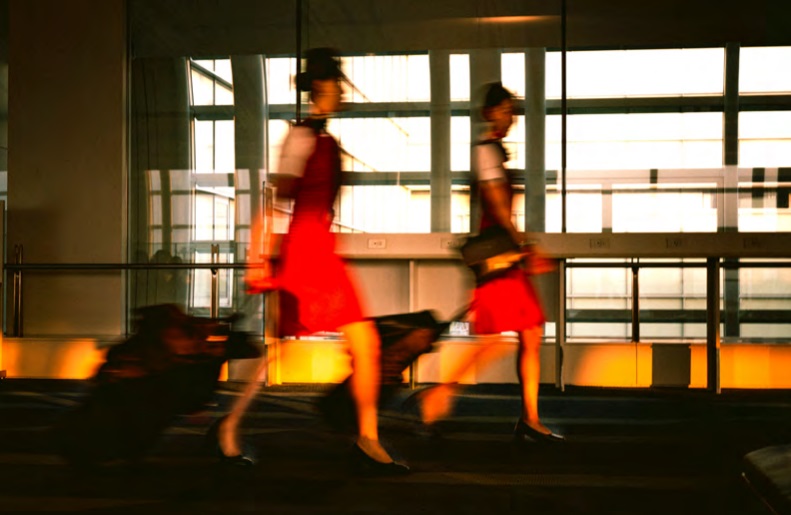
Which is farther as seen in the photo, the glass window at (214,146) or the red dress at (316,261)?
the glass window at (214,146)

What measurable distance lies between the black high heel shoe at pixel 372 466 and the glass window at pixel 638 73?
530 cm

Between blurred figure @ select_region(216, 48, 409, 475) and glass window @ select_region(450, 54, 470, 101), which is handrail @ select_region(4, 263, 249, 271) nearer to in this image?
glass window @ select_region(450, 54, 470, 101)

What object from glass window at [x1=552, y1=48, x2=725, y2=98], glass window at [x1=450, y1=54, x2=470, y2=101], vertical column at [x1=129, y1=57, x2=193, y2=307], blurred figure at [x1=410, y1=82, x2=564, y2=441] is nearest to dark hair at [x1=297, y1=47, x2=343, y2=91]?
blurred figure at [x1=410, y1=82, x2=564, y2=441]

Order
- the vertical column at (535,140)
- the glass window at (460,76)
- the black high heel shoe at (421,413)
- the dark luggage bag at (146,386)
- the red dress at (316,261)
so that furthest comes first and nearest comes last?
the glass window at (460,76) < the vertical column at (535,140) < the black high heel shoe at (421,413) < the dark luggage bag at (146,386) < the red dress at (316,261)

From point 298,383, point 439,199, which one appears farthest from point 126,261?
point 439,199

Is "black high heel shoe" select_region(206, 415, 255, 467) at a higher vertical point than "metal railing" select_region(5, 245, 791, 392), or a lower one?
lower

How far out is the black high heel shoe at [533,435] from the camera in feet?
15.6

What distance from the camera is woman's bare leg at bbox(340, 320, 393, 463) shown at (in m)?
Result: 3.97

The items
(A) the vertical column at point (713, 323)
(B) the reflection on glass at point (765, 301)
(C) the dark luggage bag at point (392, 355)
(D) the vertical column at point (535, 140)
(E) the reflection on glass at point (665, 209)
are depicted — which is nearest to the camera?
(C) the dark luggage bag at point (392, 355)

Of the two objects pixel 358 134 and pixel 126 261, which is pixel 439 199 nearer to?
pixel 358 134

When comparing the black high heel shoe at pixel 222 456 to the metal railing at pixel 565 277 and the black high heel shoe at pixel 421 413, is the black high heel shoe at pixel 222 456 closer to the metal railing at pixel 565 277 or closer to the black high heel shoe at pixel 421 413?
the black high heel shoe at pixel 421 413

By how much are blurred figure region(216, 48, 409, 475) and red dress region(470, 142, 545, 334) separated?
3.08 ft

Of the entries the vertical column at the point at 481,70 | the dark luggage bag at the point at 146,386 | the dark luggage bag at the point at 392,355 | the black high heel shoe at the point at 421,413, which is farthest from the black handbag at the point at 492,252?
the vertical column at the point at 481,70

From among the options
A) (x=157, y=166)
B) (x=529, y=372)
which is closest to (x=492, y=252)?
(x=529, y=372)
